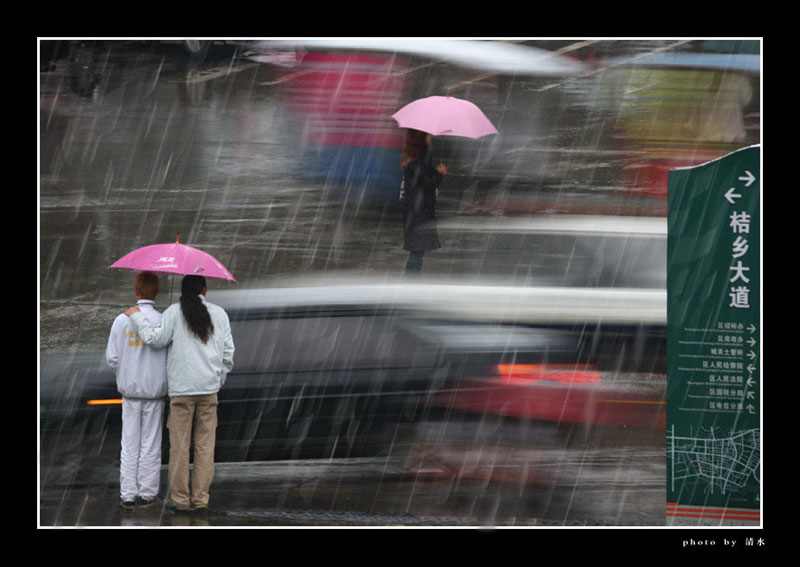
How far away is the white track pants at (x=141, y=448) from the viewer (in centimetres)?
938

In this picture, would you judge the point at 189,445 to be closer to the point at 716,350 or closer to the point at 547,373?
the point at 547,373

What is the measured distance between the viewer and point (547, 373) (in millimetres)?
10203

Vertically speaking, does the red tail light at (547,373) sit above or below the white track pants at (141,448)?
above

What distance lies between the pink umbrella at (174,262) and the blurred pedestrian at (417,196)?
6.28ft

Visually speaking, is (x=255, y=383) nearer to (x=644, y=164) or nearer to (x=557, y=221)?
(x=557, y=221)

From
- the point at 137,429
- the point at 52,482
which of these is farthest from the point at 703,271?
the point at 52,482

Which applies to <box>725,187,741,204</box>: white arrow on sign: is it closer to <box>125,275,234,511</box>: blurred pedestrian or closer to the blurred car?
the blurred car

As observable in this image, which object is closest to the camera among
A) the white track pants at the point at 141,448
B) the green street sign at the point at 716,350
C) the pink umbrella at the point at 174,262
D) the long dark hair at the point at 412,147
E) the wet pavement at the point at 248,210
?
the pink umbrella at the point at 174,262

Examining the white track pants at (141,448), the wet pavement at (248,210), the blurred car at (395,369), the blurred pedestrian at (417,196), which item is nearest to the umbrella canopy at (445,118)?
the blurred pedestrian at (417,196)

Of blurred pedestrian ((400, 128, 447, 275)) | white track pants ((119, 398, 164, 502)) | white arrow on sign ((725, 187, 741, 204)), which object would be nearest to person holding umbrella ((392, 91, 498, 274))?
blurred pedestrian ((400, 128, 447, 275))

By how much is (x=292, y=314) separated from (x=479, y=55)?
9.50ft

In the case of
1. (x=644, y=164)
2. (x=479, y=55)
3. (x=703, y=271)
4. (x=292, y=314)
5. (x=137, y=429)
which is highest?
(x=479, y=55)

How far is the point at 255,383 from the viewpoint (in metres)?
10.0

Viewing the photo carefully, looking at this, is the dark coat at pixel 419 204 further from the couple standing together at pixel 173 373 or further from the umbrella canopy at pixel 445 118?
the couple standing together at pixel 173 373
